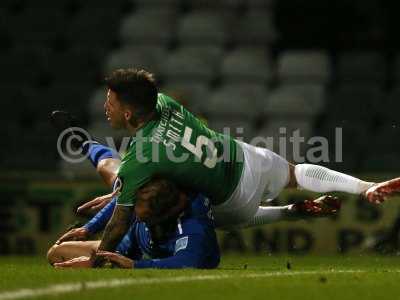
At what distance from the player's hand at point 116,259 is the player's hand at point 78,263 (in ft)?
0.51

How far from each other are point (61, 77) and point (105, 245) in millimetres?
7691

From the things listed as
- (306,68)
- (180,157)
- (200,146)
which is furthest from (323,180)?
(306,68)

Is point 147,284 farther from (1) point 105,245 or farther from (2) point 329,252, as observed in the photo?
(2) point 329,252

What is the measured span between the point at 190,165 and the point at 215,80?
23.5 feet

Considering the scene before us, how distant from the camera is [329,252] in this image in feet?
35.4

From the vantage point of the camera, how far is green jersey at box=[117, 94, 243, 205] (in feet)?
21.9

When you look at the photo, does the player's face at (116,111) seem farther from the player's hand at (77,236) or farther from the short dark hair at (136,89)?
the player's hand at (77,236)

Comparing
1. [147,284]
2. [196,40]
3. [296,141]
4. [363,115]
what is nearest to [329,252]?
[296,141]

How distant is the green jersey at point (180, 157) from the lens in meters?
6.67

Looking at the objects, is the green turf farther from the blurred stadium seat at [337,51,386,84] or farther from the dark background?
the blurred stadium seat at [337,51,386,84]

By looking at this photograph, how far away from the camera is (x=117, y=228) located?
6660 mm

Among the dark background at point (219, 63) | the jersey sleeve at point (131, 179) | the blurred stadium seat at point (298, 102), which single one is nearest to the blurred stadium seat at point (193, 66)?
the dark background at point (219, 63)

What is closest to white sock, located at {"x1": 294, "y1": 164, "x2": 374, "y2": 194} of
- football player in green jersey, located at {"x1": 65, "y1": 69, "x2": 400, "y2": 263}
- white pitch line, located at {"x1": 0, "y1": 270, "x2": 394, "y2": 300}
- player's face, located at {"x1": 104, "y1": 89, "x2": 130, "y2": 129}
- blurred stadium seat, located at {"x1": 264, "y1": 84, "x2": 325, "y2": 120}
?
football player in green jersey, located at {"x1": 65, "y1": 69, "x2": 400, "y2": 263}

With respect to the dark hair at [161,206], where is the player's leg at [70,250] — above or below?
below
